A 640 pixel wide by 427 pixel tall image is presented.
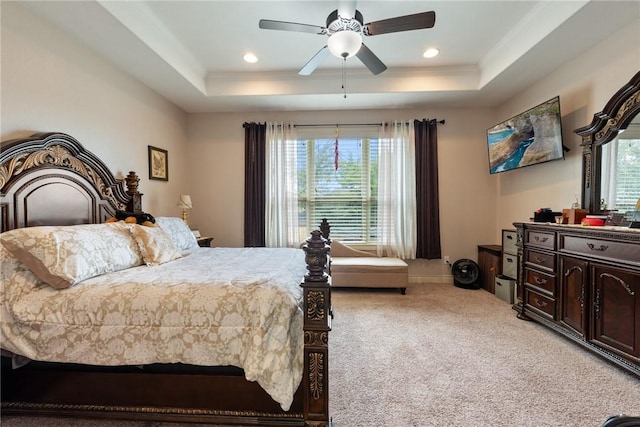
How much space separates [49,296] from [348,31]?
267 centimetres

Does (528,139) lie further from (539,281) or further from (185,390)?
(185,390)

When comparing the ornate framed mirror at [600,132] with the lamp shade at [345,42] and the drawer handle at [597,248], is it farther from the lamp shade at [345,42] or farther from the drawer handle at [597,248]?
the lamp shade at [345,42]

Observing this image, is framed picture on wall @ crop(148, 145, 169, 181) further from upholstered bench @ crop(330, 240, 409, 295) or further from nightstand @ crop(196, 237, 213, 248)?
upholstered bench @ crop(330, 240, 409, 295)

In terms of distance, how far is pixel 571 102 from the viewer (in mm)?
3137

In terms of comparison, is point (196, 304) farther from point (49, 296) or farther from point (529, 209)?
point (529, 209)

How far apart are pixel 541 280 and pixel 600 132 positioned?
147 cm

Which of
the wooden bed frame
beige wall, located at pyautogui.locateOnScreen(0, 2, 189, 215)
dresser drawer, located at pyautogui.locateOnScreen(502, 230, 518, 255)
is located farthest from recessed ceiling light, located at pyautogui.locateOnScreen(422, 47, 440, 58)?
beige wall, located at pyautogui.locateOnScreen(0, 2, 189, 215)

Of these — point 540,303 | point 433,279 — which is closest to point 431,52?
point 540,303

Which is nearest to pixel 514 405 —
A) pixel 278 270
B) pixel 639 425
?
pixel 639 425

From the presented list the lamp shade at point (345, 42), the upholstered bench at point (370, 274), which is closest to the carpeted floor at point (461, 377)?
the upholstered bench at point (370, 274)

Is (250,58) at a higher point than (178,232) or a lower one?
higher

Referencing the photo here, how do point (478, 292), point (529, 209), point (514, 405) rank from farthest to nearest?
point (478, 292) → point (529, 209) → point (514, 405)

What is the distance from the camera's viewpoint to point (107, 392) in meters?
1.61

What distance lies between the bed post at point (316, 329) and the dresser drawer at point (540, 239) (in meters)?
2.50
